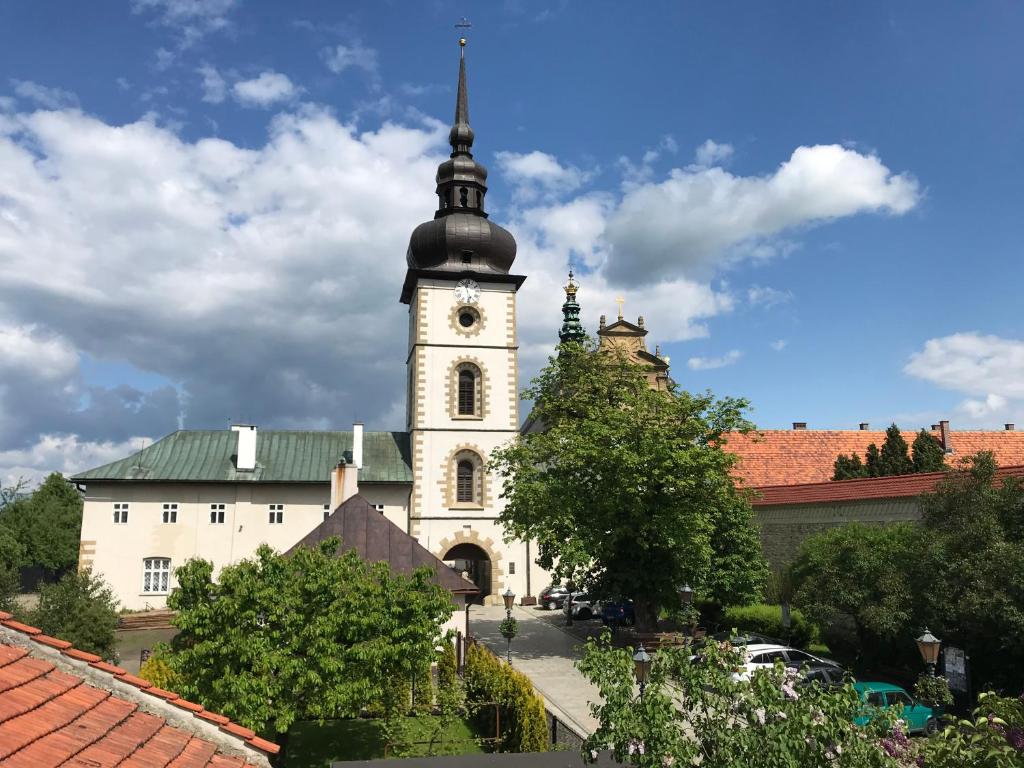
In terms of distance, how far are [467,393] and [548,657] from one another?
1451 centimetres

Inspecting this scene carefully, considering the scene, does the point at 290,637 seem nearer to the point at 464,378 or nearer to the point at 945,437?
the point at 464,378

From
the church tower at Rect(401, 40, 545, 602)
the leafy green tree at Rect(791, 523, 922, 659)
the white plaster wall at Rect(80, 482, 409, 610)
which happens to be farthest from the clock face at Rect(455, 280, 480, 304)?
the leafy green tree at Rect(791, 523, 922, 659)

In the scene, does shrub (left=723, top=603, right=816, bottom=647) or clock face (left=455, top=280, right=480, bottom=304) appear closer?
shrub (left=723, top=603, right=816, bottom=647)

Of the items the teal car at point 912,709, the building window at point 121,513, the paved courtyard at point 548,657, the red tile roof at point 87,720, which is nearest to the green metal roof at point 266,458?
the building window at point 121,513

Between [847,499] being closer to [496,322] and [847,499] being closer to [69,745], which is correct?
[496,322]

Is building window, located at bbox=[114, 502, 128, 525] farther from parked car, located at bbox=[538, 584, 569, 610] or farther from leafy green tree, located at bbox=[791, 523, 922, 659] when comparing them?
leafy green tree, located at bbox=[791, 523, 922, 659]

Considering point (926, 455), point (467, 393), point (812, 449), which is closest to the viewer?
point (926, 455)

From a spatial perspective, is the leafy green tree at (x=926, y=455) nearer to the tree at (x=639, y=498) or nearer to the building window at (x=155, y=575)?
the tree at (x=639, y=498)

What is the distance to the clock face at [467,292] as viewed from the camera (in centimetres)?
3581

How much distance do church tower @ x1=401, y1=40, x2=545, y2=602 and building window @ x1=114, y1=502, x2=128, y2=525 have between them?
40.7 feet

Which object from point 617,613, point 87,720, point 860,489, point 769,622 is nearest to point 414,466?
point 617,613

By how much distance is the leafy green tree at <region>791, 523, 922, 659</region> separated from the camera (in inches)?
714

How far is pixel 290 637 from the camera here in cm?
1213

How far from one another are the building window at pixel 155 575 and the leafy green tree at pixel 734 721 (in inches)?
1184
